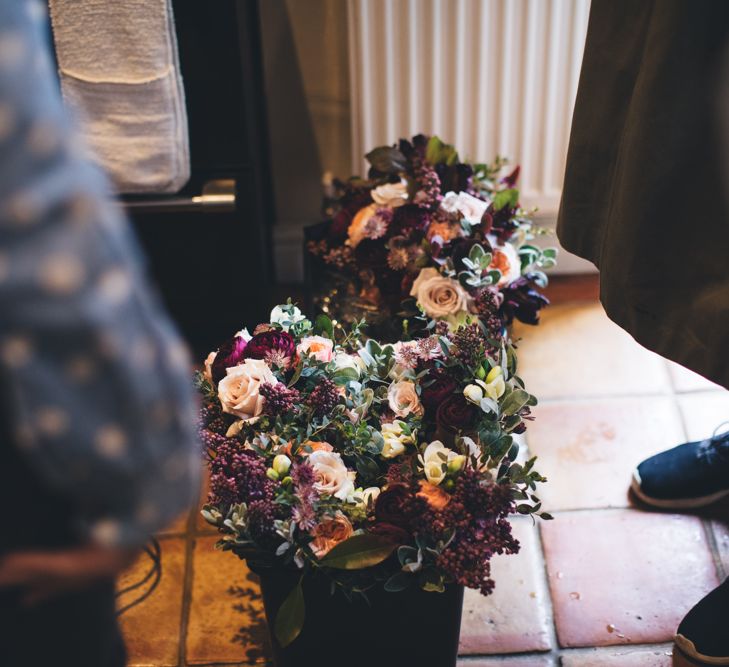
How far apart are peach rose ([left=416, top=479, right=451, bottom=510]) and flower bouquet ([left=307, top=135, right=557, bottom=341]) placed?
338 mm

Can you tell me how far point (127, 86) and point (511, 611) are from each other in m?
1.04

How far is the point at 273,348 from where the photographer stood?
1172 millimetres

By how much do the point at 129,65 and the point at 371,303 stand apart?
1.86ft

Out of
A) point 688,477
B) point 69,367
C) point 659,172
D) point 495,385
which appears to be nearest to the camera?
point 69,367

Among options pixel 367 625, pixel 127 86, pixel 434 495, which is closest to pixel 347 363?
pixel 434 495

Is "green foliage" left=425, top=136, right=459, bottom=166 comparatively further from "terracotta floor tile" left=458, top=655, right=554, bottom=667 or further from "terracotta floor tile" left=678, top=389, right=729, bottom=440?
"terracotta floor tile" left=458, top=655, right=554, bottom=667

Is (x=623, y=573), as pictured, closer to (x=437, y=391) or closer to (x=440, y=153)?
(x=437, y=391)

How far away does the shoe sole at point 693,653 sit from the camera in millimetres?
1171

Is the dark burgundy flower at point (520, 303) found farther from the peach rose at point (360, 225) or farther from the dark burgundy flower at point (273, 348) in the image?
the dark burgundy flower at point (273, 348)

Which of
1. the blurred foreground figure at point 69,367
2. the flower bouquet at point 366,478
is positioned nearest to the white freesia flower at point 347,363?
the flower bouquet at point 366,478

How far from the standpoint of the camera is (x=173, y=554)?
1.45 m

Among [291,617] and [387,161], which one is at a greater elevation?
[387,161]

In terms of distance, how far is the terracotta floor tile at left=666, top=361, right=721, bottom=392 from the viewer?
1737 mm

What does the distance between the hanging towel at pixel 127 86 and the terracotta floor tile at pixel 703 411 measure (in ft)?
3.51
